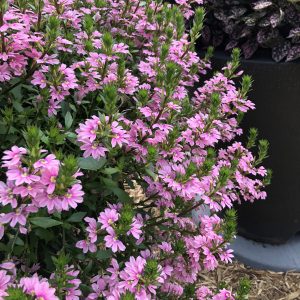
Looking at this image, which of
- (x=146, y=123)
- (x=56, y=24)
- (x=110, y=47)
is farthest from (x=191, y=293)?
(x=56, y=24)

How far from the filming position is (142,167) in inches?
52.6

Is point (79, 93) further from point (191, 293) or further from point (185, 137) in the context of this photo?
point (191, 293)

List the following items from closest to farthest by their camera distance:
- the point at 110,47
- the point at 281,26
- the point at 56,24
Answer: the point at 56,24 < the point at 110,47 < the point at 281,26

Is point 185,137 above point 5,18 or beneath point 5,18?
beneath

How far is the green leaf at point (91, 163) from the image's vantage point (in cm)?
115

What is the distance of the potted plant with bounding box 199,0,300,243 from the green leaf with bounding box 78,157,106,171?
1288mm

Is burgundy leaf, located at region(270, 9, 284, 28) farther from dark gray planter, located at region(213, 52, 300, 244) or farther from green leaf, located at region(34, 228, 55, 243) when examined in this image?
green leaf, located at region(34, 228, 55, 243)

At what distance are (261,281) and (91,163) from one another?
5.54ft

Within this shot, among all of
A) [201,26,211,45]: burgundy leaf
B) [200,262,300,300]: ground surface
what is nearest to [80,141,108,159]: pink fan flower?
[201,26,211,45]: burgundy leaf

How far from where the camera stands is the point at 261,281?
8.30ft

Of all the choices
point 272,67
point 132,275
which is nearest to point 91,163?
point 132,275

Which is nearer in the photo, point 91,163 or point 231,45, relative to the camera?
point 91,163

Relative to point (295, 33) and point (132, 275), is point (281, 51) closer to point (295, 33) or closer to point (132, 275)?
point (295, 33)

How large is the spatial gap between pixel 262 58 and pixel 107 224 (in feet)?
4.67
